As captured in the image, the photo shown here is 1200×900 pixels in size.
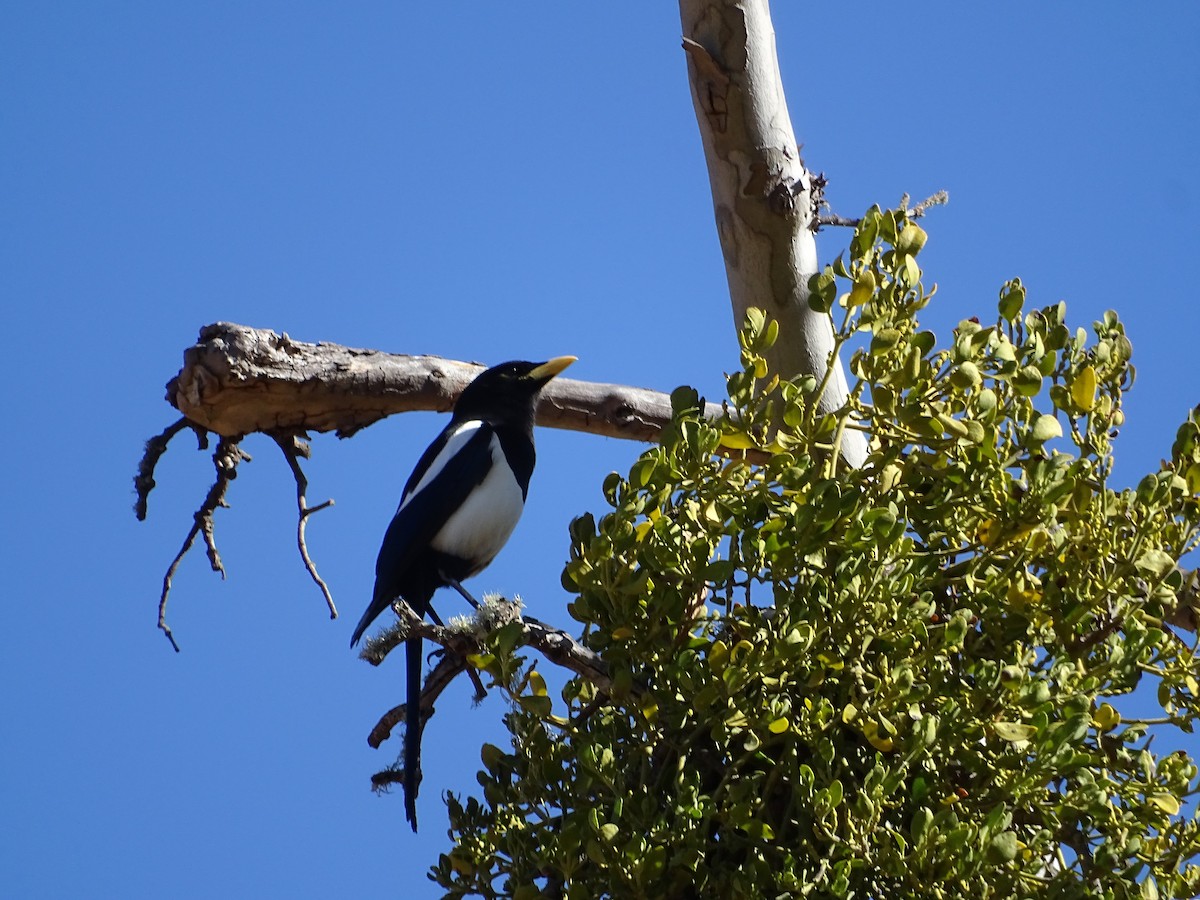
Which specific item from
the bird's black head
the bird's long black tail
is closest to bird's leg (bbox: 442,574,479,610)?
the bird's black head

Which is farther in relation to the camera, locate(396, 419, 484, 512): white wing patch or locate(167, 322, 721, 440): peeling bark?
locate(396, 419, 484, 512): white wing patch

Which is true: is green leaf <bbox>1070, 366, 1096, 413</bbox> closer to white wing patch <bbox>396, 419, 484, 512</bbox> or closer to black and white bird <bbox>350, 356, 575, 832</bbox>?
black and white bird <bbox>350, 356, 575, 832</bbox>

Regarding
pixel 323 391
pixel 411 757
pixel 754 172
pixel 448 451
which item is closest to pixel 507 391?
pixel 448 451

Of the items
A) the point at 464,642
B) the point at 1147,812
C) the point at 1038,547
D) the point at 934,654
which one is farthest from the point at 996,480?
the point at 464,642

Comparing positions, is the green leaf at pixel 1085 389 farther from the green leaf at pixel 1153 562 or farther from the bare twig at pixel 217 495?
the bare twig at pixel 217 495

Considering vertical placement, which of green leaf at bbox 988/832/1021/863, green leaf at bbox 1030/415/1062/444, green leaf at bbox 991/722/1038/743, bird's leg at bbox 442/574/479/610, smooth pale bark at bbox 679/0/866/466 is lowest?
green leaf at bbox 988/832/1021/863

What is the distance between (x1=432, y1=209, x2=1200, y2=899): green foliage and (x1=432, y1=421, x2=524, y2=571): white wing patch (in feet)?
5.87

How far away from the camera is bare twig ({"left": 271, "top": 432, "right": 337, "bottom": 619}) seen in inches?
123

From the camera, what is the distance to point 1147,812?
1438 millimetres

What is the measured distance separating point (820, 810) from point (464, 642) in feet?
2.00

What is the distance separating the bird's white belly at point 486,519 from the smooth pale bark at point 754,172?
1.00 meters

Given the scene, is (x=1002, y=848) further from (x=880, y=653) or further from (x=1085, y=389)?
(x=1085, y=389)

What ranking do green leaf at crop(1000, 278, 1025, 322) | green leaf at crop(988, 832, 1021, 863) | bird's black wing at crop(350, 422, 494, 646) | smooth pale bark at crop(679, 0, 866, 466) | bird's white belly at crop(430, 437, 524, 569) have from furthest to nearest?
bird's white belly at crop(430, 437, 524, 569) → bird's black wing at crop(350, 422, 494, 646) → smooth pale bark at crop(679, 0, 866, 466) → green leaf at crop(1000, 278, 1025, 322) → green leaf at crop(988, 832, 1021, 863)

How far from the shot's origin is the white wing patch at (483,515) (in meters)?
3.37
